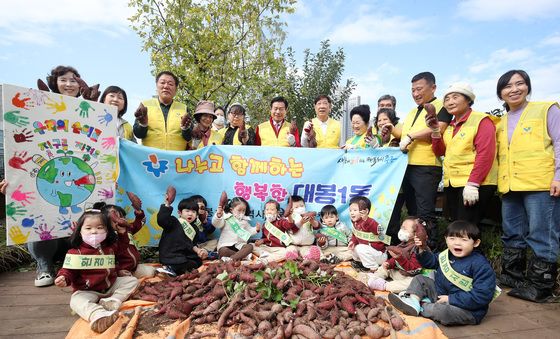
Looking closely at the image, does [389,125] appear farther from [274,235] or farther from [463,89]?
[274,235]

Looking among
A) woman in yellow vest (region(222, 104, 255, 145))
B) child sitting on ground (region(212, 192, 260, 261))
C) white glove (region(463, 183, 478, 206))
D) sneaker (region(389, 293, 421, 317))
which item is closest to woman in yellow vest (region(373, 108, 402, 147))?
white glove (region(463, 183, 478, 206))

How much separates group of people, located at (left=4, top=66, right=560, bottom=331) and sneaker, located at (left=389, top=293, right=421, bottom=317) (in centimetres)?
2

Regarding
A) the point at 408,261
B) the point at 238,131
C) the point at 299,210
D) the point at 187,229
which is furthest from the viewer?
the point at 238,131

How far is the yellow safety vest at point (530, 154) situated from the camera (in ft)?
11.4

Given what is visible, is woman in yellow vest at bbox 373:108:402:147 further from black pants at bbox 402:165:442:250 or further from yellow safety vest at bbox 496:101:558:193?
yellow safety vest at bbox 496:101:558:193

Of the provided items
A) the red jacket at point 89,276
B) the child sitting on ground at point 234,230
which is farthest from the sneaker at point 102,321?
the child sitting on ground at point 234,230

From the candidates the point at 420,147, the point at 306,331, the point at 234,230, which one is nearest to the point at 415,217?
the point at 420,147

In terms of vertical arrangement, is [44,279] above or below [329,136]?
below

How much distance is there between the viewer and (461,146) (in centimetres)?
388

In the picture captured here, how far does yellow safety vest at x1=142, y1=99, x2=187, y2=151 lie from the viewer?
15.6ft

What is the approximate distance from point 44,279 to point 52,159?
1.43 m

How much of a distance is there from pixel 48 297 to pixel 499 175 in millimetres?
5282

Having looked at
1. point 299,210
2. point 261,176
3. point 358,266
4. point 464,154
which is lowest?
point 358,266

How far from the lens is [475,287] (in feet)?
9.55
